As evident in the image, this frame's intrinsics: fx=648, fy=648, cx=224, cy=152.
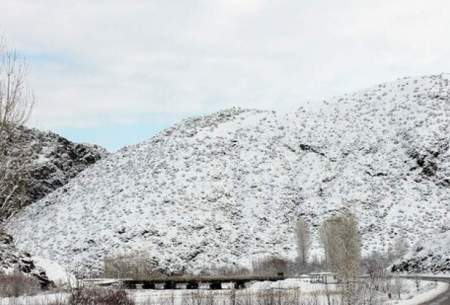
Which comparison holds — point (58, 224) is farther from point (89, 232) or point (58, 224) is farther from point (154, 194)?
point (154, 194)

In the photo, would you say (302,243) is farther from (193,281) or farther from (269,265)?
(193,281)

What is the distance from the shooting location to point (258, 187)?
9412 centimetres

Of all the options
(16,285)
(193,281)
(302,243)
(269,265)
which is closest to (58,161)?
(302,243)

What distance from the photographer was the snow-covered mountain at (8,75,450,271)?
263 feet

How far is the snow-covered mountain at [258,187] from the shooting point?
80.2 metres

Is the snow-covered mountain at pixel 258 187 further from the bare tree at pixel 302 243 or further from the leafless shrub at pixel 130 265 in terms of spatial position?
the bare tree at pixel 302 243

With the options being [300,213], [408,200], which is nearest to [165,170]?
[300,213]

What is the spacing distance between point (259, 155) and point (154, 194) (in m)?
19.2

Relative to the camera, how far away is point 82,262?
77.1 meters

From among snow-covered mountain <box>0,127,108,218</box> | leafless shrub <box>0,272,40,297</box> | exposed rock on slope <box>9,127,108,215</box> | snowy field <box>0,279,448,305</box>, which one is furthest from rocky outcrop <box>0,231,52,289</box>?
exposed rock on slope <box>9,127,108,215</box>

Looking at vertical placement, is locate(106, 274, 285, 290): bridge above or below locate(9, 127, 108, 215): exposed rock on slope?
below

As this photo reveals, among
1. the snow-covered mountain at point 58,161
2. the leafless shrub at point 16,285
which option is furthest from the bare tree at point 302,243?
the snow-covered mountain at point 58,161

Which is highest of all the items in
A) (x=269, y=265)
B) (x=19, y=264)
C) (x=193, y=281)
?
(x=269, y=265)

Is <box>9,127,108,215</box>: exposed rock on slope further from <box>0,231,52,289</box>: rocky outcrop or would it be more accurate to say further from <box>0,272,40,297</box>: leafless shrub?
<box>0,272,40,297</box>: leafless shrub
